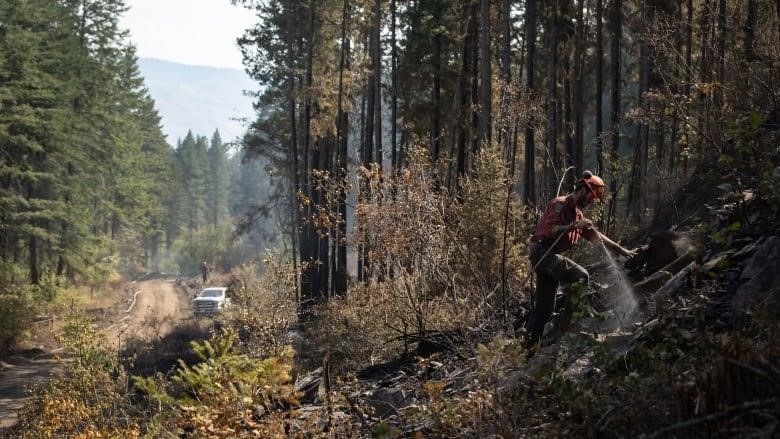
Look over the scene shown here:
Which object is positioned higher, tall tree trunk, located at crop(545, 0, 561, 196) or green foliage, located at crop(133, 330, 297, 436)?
tall tree trunk, located at crop(545, 0, 561, 196)

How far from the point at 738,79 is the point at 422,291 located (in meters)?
4.67

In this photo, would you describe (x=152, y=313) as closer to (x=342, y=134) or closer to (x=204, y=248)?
(x=342, y=134)

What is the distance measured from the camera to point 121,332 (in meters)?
10.7

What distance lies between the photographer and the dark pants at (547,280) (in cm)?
661

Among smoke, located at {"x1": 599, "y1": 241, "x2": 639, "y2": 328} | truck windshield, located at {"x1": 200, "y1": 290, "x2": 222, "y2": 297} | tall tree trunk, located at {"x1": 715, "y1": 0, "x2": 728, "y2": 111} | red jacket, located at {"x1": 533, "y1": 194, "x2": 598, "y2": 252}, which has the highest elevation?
tall tree trunk, located at {"x1": 715, "y1": 0, "x2": 728, "y2": 111}

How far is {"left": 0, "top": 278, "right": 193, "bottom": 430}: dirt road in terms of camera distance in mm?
16172

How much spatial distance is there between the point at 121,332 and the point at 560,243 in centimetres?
747

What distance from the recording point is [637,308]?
21.5 feet

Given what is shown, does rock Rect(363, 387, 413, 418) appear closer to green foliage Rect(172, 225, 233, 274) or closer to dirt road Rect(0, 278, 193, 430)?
dirt road Rect(0, 278, 193, 430)

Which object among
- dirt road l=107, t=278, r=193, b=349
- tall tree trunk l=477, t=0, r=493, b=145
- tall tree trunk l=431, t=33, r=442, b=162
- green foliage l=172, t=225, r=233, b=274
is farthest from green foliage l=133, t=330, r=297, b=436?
green foliage l=172, t=225, r=233, b=274

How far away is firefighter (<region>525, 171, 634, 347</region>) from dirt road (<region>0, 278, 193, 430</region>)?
708 centimetres

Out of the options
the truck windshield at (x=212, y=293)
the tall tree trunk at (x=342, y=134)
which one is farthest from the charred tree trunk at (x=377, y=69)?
the truck windshield at (x=212, y=293)

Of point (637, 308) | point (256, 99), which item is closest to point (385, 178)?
point (637, 308)

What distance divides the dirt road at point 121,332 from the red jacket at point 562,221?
7317mm
